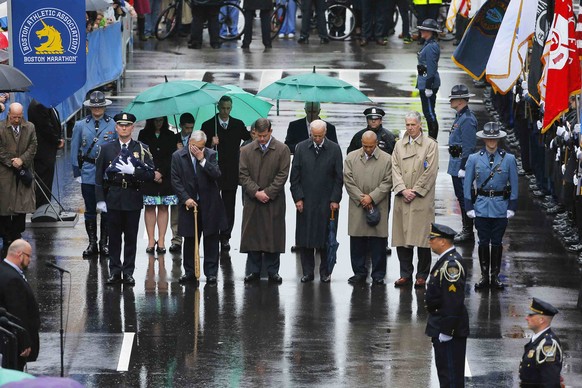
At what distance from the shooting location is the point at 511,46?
66.6 ft

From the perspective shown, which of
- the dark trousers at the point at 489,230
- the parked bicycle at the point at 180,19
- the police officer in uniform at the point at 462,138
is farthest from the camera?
the parked bicycle at the point at 180,19

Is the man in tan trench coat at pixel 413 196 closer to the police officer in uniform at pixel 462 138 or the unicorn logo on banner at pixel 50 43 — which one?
the police officer in uniform at pixel 462 138

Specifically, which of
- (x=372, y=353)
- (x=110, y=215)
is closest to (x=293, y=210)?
(x=110, y=215)

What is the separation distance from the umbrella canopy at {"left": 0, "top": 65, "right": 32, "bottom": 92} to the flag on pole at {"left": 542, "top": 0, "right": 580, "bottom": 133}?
247 inches

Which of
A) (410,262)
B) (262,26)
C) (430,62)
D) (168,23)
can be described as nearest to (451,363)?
(410,262)

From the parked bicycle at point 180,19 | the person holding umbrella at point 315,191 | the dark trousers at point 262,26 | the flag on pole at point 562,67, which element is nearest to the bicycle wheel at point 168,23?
the parked bicycle at point 180,19

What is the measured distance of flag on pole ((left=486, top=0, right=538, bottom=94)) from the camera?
20.2 metres

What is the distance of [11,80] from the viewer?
1747 cm

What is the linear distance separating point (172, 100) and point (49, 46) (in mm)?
2672

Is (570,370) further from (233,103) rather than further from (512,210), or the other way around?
(233,103)

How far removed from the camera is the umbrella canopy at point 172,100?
17.4 meters

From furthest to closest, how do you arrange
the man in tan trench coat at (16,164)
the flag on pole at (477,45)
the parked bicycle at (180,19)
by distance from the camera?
the parked bicycle at (180,19) < the flag on pole at (477,45) < the man in tan trench coat at (16,164)

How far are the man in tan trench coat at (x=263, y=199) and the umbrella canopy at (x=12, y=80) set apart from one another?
282cm

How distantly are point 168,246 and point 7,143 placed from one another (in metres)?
2.36
